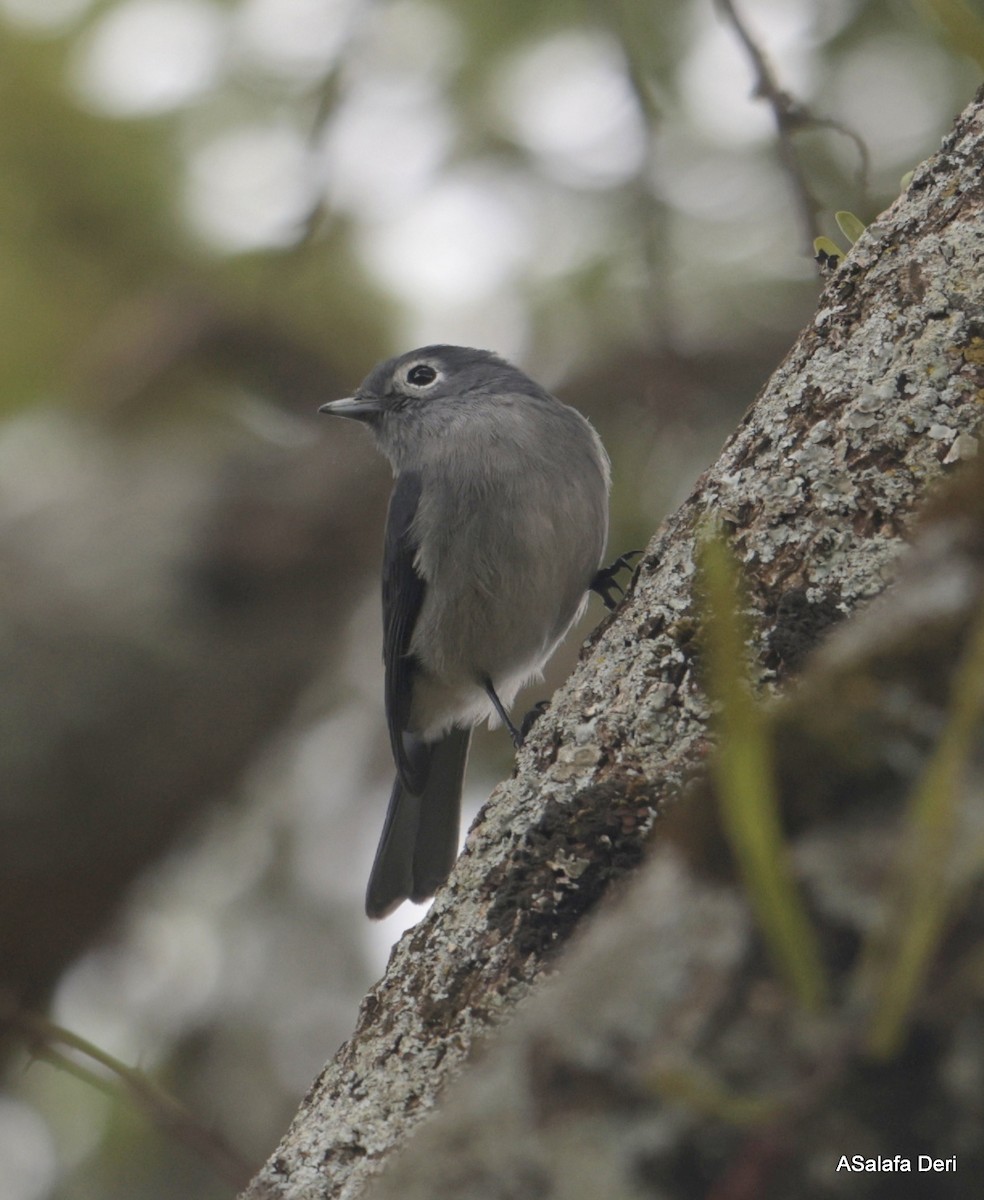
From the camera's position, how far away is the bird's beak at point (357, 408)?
513 cm

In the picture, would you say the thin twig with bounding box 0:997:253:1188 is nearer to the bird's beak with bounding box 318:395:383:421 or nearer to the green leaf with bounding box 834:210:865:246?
the green leaf with bounding box 834:210:865:246

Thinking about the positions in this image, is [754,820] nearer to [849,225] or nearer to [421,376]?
[849,225]

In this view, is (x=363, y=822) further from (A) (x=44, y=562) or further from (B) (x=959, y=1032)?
(B) (x=959, y=1032)

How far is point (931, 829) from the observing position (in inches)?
36.6

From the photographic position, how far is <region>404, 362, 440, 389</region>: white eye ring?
5082 mm

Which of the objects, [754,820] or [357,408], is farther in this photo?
[357,408]

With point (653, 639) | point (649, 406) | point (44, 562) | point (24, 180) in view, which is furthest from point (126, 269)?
point (653, 639)

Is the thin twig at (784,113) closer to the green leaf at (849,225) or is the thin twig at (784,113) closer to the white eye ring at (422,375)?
the green leaf at (849,225)

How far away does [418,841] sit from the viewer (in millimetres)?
4578

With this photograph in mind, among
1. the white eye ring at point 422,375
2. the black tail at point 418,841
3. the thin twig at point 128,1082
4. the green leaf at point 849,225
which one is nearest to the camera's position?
the green leaf at point 849,225

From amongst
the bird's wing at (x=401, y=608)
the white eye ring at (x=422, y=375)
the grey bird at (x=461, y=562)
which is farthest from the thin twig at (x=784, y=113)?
the white eye ring at (x=422, y=375)

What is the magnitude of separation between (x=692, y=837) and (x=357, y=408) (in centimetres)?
421

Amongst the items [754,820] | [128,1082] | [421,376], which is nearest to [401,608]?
[421,376]

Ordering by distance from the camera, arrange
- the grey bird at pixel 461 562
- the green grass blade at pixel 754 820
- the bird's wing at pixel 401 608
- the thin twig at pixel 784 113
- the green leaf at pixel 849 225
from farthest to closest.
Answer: the bird's wing at pixel 401 608
the grey bird at pixel 461 562
the thin twig at pixel 784 113
the green leaf at pixel 849 225
the green grass blade at pixel 754 820
